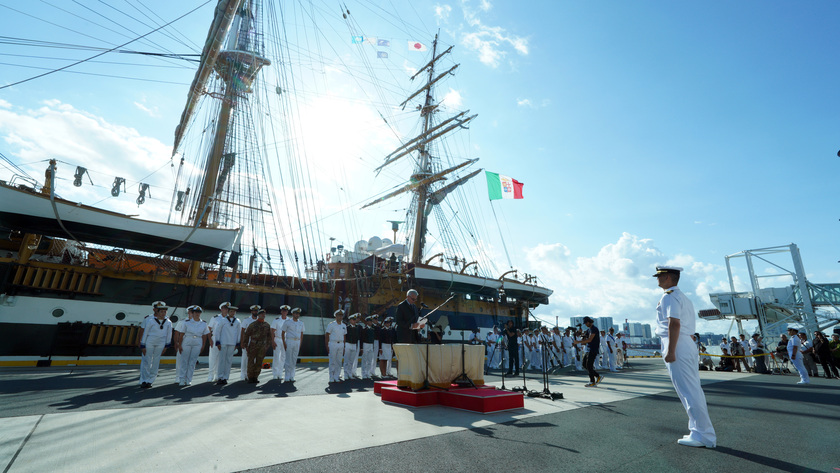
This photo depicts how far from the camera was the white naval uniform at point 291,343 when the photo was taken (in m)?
9.47

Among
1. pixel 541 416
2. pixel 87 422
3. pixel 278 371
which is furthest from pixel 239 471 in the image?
pixel 278 371

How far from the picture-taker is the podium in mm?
5664

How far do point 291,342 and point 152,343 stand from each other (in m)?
3.15

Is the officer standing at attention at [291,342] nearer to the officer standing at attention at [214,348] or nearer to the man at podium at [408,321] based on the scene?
the officer standing at attention at [214,348]

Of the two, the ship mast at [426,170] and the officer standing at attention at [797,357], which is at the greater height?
the ship mast at [426,170]

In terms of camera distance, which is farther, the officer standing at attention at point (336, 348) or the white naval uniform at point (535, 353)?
the white naval uniform at point (535, 353)

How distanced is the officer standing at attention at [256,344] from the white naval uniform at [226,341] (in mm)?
262

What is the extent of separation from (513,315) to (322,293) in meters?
18.2

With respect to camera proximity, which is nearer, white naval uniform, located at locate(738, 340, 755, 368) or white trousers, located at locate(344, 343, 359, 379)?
Result: white trousers, located at locate(344, 343, 359, 379)

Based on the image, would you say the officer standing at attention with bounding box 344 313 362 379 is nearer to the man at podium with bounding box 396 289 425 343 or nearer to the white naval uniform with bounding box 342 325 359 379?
the white naval uniform with bounding box 342 325 359 379

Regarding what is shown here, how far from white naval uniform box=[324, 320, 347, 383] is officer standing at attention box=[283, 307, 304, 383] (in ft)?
2.83

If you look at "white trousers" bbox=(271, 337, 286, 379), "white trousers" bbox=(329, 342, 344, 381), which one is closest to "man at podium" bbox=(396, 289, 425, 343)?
"white trousers" bbox=(329, 342, 344, 381)

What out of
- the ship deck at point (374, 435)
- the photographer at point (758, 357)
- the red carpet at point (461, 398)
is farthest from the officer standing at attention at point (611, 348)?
the red carpet at point (461, 398)

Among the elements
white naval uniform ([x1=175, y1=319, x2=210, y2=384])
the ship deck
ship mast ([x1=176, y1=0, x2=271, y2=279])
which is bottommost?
the ship deck
